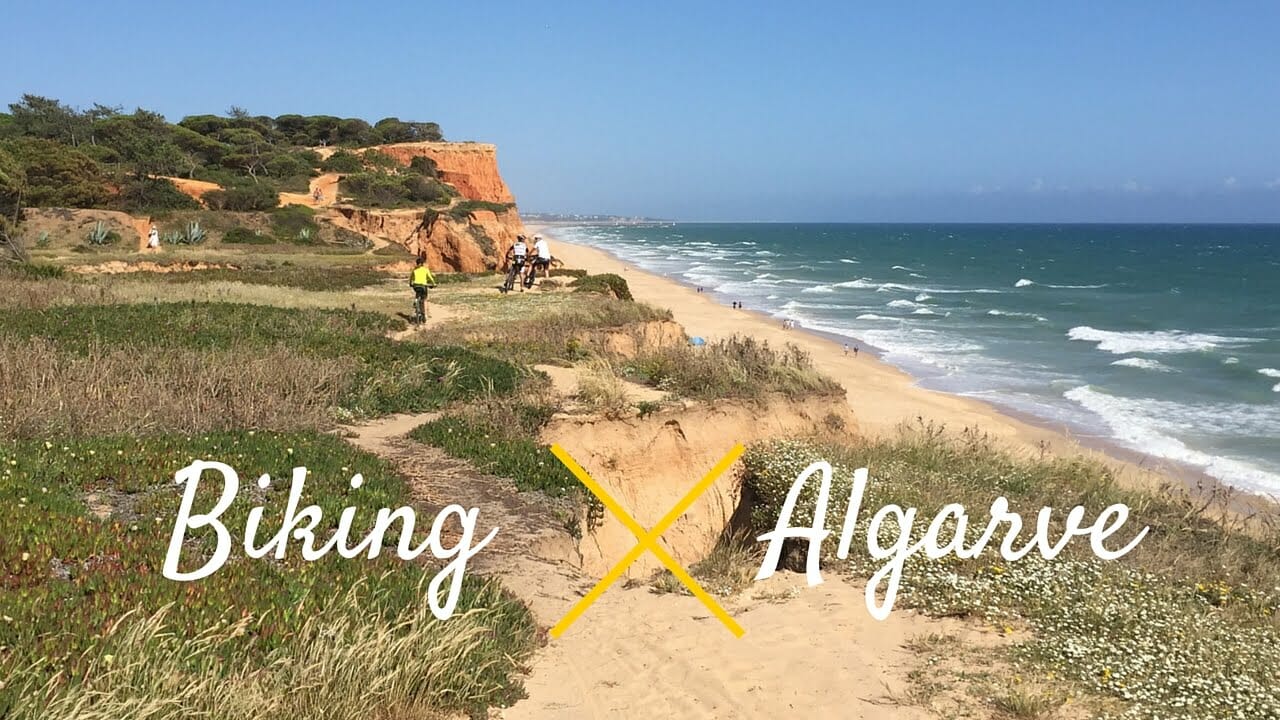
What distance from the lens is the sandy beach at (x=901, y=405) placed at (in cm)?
1744

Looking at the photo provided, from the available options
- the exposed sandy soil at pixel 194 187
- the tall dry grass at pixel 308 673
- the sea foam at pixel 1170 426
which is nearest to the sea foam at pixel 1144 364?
the sea foam at pixel 1170 426

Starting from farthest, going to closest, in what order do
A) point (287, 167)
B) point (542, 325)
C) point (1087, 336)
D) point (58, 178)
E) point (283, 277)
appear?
point (287, 167)
point (1087, 336)
point (58, 178)
point (283, 277)
point (542, 325)

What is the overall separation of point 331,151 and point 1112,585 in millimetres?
60015

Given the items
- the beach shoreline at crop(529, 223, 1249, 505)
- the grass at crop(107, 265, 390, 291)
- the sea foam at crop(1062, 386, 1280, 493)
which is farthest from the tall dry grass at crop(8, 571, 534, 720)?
the grass at crop(107, 265, 390, 291)

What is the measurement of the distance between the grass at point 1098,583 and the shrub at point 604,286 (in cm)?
1530

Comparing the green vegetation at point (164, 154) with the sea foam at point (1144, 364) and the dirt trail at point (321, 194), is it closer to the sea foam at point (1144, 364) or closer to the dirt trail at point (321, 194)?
the dirt trail at point (321, 194)

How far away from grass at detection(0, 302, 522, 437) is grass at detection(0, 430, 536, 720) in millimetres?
2632

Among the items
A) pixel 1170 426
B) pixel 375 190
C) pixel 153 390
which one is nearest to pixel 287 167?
pixel 375 190

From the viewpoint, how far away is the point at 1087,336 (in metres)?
37.8

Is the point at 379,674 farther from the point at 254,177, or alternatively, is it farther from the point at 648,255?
the point at 648,255

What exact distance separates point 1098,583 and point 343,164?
52.9 meters

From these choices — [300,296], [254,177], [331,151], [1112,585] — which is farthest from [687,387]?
[331,151]

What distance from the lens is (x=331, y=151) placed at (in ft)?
196

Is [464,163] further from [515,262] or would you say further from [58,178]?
[515,262]
